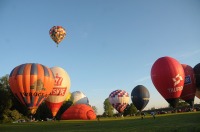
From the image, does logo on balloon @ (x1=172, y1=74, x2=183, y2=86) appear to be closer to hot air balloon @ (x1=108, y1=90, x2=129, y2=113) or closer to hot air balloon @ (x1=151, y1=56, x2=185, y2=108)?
hot air balloon @ (x1=151, y1=56, x2=185, y2=108)

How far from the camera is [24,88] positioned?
38.6m

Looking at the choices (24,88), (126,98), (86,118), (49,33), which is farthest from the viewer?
(126,98)

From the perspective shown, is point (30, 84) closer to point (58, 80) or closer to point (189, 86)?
point (58, 80)

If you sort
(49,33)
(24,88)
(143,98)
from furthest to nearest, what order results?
(143,98), (49,33), (24,88)

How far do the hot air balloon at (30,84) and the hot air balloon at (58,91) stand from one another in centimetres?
680

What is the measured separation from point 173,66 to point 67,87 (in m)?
20.3

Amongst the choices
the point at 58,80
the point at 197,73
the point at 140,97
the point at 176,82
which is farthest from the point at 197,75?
the point at 58,80

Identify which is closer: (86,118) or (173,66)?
(173,66)

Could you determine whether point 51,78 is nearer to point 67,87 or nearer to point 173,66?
point 67,87

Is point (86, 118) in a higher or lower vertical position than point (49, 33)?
lower

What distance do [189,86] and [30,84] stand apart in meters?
26.1

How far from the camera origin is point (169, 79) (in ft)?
136

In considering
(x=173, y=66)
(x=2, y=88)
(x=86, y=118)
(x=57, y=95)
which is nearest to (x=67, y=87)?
(x=57, y=95)

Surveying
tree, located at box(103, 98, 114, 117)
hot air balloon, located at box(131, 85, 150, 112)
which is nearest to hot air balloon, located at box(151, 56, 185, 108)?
hot air balloon, located at box(131, 85, 150, 112)
